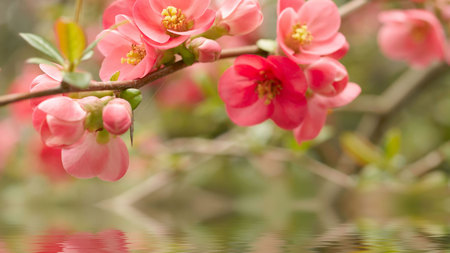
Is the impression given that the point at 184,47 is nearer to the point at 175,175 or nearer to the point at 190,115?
the point at 175,175

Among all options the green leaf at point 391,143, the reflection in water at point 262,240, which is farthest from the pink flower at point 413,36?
the reflection in water at point 262,240

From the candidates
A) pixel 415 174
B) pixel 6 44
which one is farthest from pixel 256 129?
pixel 6 44

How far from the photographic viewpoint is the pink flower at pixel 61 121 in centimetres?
35

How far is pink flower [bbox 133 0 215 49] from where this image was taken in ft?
1.26

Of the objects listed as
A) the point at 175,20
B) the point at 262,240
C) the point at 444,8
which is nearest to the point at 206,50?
the point at 175,20

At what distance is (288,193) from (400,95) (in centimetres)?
34

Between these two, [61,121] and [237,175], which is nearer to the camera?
[61,121]

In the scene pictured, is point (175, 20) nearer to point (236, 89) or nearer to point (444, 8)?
point (236, 89)

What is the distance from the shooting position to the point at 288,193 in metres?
1.24

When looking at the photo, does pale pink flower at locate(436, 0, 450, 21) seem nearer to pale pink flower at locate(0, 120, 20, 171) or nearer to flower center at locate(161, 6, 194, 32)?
flower center at locate(161, 6, 194, 32)

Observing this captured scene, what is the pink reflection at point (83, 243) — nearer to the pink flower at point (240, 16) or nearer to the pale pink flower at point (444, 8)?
the pink flower at point (240, 16)

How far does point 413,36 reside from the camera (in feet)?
2.51

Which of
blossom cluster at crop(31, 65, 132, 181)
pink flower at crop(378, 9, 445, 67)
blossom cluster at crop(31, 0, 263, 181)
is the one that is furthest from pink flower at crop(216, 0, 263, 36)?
pink flower at crop(378, 9, 445, 67)

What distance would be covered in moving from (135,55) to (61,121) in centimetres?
8
